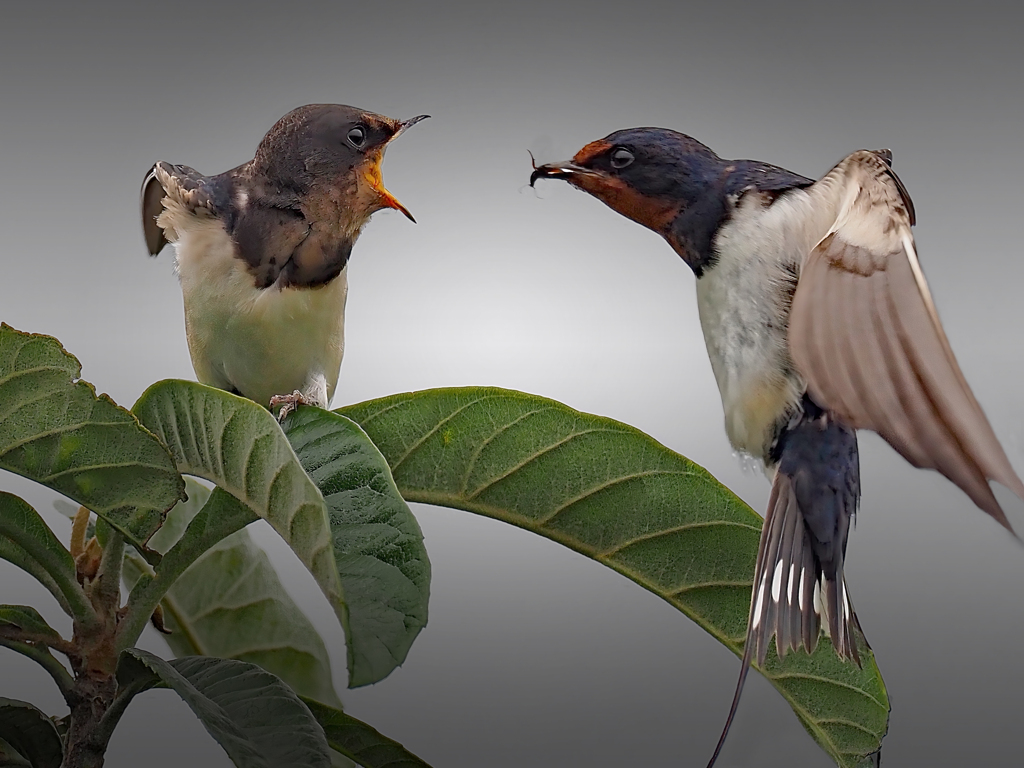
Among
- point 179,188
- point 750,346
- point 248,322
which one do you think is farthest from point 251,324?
point 750,346

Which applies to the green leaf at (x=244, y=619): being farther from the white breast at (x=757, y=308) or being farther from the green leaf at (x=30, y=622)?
the white breast at (x=757, y=308)

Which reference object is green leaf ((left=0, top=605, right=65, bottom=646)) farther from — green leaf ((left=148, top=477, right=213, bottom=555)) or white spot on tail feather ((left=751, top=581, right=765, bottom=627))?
white spot on tail feather ((left=751, top=581, right=765, bottom=627))

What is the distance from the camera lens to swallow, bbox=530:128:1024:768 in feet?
1.38

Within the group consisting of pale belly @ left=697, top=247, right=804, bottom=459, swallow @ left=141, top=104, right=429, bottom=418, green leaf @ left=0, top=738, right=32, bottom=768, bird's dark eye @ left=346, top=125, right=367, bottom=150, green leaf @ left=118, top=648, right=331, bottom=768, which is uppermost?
bird's dark eye @ left=346, top=125, right=367, bottom=150

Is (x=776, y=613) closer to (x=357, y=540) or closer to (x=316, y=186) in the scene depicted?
(x=357, y=540)

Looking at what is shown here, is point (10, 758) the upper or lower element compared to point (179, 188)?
lower

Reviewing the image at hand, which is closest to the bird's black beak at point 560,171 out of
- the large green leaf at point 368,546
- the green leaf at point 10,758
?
the large green leaf at point 368,546

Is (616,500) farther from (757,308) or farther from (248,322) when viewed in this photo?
(248,322)

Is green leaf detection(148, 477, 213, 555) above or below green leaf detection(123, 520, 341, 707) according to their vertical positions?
above

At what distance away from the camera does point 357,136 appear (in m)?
0.64

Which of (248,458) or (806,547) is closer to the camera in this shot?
(248,458)

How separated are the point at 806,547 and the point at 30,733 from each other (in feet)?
1.39

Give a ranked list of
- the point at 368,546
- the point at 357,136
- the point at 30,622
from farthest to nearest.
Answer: the point at 357,136
the point at 30,622
the point at 368,546

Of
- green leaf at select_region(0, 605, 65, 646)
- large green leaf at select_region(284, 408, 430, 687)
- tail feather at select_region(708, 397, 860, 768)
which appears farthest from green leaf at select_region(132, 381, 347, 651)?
tail feather at select_region(708, 397, 860, 768)
